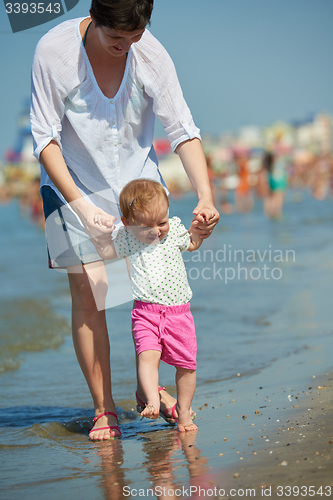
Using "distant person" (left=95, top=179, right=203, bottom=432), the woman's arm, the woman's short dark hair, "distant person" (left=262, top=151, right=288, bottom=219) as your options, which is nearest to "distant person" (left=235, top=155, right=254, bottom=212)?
"distant person" (left=262, top=151, right=288, bottom=219)

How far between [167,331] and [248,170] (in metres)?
19.0

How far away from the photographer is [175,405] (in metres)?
2.56

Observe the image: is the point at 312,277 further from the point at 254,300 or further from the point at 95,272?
the point at 95,272

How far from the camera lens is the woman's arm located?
2273mm

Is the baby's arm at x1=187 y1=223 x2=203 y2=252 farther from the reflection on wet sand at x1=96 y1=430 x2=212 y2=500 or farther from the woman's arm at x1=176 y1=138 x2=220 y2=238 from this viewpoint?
the reflection on wet sand at x1=96 y1=430 x2=212 y2=500

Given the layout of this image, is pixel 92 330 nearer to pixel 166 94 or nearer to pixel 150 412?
pixel 150 412

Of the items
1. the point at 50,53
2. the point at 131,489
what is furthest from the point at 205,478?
the point at 50,53

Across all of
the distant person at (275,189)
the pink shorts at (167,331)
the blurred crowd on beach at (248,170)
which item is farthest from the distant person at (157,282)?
the distant person at (275,189)

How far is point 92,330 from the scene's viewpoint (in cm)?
250

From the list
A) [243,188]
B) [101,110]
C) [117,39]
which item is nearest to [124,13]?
[117,39]

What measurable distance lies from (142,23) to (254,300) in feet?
11.9

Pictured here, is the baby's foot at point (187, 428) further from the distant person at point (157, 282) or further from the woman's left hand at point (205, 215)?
the woman's left hand at point (205, 215)

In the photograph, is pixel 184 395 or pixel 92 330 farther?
pixel 92 330

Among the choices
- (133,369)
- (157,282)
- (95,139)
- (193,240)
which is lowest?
(133,369)
